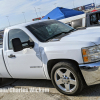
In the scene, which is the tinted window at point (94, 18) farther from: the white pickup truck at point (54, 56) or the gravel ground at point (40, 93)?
the gravel ground at point (40, 93)

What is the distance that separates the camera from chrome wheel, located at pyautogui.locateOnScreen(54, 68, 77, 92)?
2816mm

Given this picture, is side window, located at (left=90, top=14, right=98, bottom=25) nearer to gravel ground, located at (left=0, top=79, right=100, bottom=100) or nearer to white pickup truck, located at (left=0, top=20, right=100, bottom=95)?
white pickup truck, located at (left=0, top=20, right=100, bottom=95)

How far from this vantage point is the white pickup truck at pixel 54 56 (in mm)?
2545

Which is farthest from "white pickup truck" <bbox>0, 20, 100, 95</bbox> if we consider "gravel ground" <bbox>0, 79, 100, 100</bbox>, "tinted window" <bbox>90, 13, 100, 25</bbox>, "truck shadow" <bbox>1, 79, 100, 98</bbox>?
"tinted window" <bbox>90, 13, 100, 25</bbox>

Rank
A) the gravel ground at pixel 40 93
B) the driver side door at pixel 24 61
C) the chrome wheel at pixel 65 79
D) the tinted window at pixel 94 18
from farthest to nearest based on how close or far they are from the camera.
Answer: the tinted window at pixel 94 18
the driver side door at pixel 24 61
the gravel ground at pixel 40 93
the chrome wheel at pixel 65 79

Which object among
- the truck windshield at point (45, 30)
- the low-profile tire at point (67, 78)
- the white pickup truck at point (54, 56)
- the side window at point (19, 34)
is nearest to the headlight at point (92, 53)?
the white pickup truck at point (54, 56)

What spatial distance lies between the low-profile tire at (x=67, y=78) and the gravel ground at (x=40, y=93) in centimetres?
18

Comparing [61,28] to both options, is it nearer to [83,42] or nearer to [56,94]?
[83,42]

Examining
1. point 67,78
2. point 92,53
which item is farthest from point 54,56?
point 92,53

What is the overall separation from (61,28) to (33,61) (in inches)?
51.5

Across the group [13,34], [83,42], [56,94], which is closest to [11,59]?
[13,34]

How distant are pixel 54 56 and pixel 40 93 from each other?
1.18m

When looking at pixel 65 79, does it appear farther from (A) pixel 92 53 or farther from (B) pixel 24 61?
(B) pixel 24 61

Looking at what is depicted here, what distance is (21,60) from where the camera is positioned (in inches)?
131
